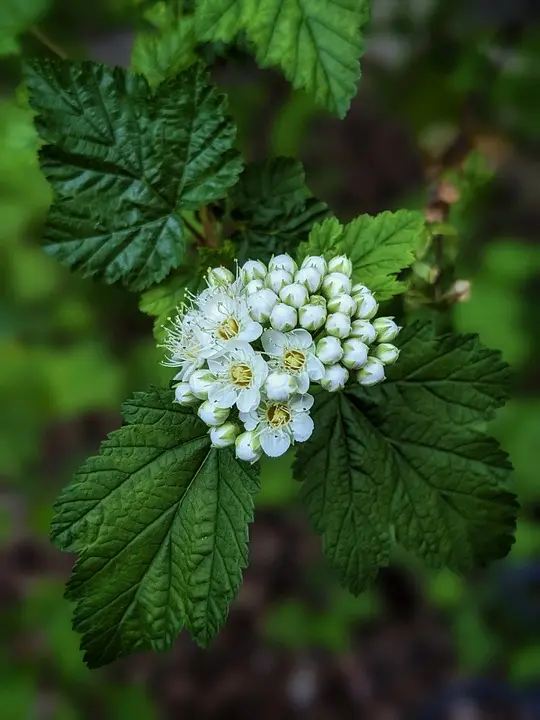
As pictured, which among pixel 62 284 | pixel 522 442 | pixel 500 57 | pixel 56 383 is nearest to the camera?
pixel 500 57

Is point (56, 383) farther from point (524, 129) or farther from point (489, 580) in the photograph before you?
point (524, 129)

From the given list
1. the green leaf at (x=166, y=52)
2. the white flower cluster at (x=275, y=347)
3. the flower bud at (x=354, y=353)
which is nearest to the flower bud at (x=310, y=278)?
the white flower cluster at (x=275, y=347)

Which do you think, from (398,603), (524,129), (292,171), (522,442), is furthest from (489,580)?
(292,171)

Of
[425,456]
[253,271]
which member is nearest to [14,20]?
[253,271]

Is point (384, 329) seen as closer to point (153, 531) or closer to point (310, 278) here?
point (310, 278)

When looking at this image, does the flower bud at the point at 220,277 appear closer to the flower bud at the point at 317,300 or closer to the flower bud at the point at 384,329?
the flower bud at the point at 317,300

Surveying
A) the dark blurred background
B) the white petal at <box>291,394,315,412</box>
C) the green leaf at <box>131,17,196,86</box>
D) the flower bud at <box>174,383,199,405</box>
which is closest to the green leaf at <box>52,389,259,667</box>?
the flower bud at <box>174,383,199,405</box>
